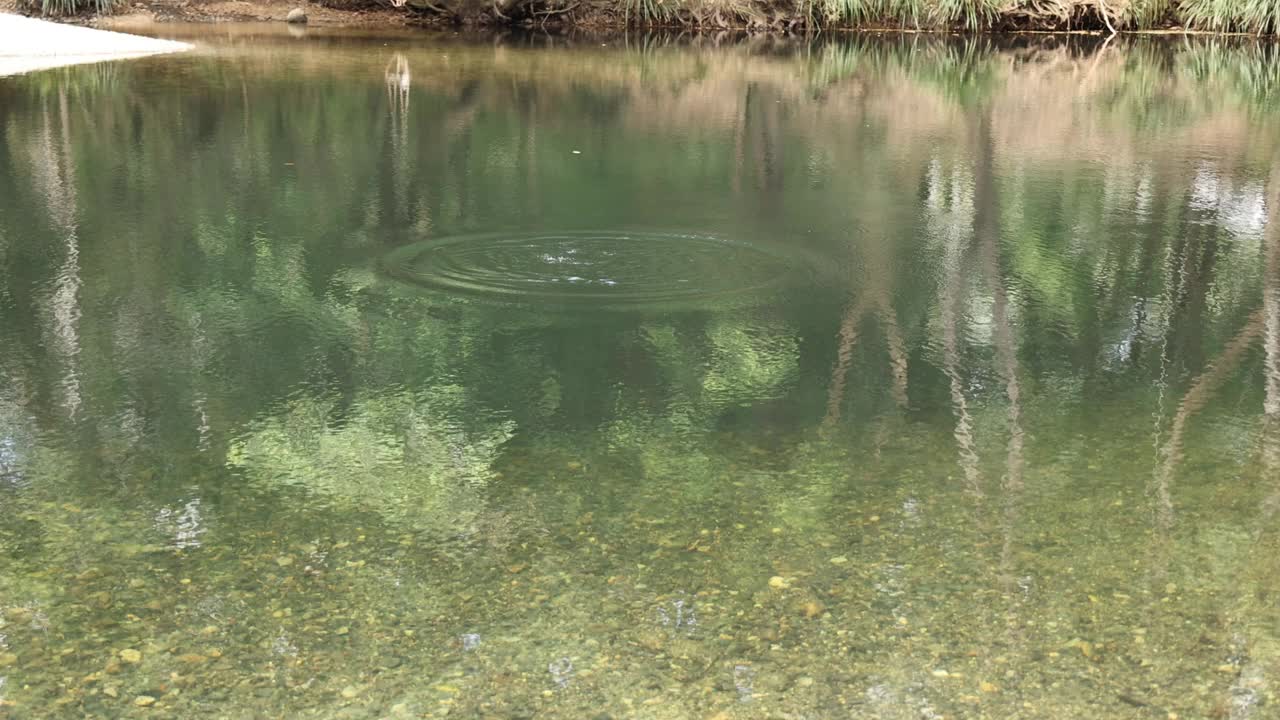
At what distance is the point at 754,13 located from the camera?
2742 centimetres

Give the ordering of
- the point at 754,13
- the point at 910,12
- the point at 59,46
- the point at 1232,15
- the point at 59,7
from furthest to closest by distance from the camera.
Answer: the point at 754,13 < the point at 59,7 < the point at 910,12 < the point at 1232,15 < the point at 59,46

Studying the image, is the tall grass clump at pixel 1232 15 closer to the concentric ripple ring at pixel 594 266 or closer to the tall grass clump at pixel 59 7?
the tall grass clump at pixel 59 7

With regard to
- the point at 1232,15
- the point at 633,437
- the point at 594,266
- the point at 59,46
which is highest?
the point at 1232,15

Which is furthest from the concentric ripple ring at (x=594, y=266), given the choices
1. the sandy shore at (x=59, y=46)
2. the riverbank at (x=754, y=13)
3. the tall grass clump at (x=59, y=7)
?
the tall grass clump at (x=59, y=7)

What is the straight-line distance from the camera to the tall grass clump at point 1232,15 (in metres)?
24.7

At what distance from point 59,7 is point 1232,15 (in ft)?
66.9

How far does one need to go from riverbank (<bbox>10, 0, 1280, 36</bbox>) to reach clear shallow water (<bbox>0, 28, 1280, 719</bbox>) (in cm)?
1653

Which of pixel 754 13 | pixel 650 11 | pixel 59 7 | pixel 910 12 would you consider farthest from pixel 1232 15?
pixel 59 7

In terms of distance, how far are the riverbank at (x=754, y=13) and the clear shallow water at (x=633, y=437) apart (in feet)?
54.2

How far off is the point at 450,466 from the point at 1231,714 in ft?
7.72

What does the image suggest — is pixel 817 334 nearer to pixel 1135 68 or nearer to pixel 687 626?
pixel 687 626

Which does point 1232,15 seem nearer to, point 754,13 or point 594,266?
point 754,13

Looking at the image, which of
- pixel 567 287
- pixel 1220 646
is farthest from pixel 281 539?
pixel 567 287

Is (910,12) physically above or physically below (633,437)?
above
